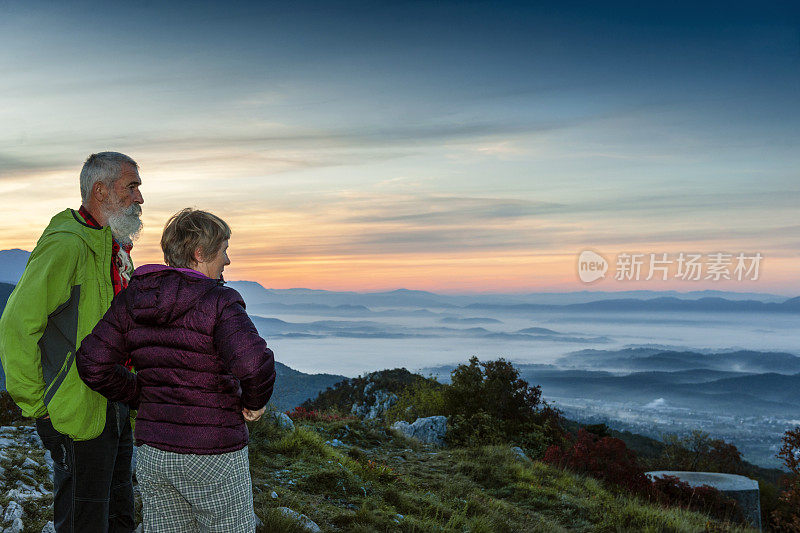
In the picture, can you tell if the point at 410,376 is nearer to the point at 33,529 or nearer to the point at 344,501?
the point at 344,501

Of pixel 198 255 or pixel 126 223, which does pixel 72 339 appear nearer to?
pixel 126 223

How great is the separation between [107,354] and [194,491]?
2.65 feet

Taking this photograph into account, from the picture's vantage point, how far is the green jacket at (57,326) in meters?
3.02

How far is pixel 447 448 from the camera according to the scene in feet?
42.1

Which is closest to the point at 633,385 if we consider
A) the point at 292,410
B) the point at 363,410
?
the point at 363,410

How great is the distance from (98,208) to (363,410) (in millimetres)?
20753

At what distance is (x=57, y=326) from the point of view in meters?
3.21

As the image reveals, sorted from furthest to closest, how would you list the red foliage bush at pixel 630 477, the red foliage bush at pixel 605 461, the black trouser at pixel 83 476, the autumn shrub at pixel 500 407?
the autumn shrub at pixel 500 407, the red foliage bush at pixel 605 461, the red foliage bush at pixel 630 477, the black trouser at pixel 83 476

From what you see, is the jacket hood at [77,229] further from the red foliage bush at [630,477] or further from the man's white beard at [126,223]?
the red foliage bush at [630,477]

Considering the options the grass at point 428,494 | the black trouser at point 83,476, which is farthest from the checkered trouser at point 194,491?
the grass at point 428,494

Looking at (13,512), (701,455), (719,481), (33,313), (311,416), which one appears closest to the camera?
(33,313)

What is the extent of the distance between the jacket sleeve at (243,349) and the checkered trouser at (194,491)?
411 mm

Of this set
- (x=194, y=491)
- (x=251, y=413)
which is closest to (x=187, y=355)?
(x=251, y=413)

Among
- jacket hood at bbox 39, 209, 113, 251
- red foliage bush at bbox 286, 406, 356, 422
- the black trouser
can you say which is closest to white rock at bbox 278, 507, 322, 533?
the black trouser
